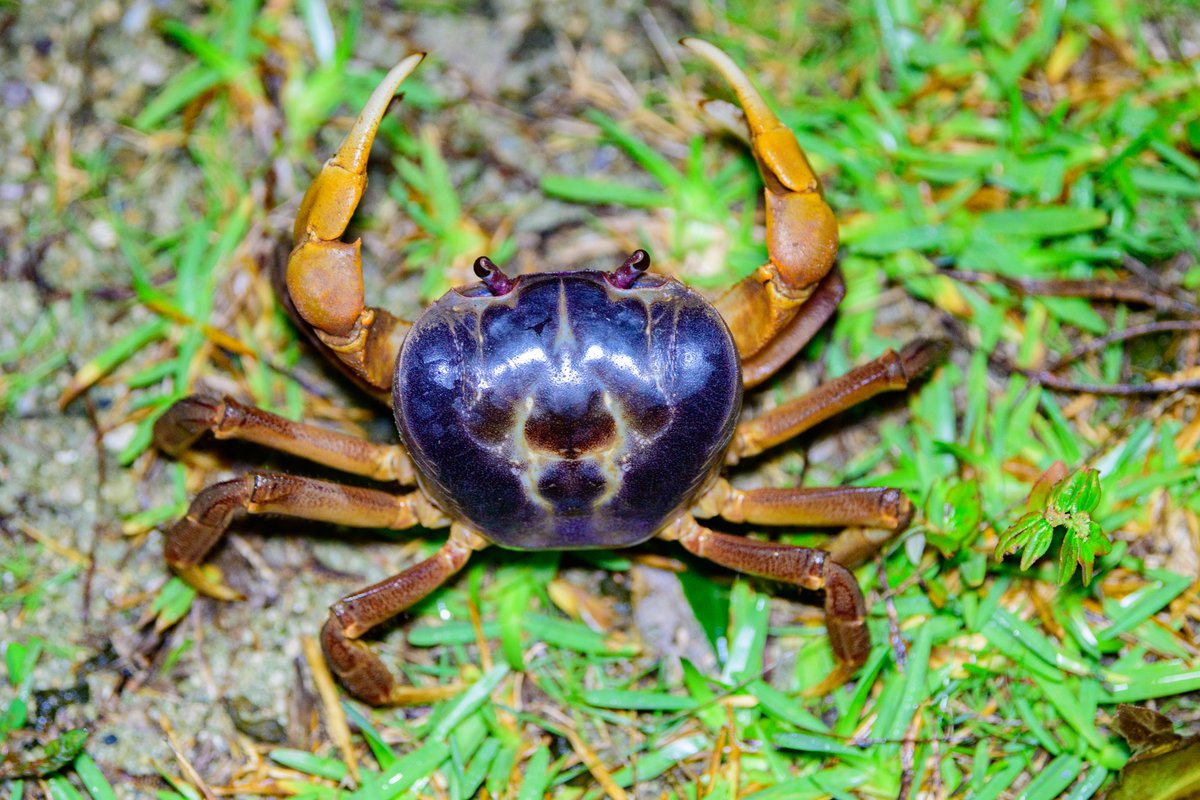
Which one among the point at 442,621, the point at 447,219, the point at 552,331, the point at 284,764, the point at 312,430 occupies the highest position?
the point at 552,331

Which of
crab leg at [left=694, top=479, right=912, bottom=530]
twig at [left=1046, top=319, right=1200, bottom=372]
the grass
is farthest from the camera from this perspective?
twig at [left=1046, top=319, right=1200, bottom=372]

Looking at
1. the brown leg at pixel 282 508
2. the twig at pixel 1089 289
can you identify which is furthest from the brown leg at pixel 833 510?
the twig at pixel 1089 289

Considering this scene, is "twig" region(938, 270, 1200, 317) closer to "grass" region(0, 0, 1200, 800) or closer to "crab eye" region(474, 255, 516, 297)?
"grass" region(0, 0, 1200, 800)

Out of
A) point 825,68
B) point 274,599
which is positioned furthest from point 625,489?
point 825,68

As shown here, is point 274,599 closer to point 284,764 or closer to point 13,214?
point 284,764

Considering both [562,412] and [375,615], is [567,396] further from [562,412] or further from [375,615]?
[375,615]

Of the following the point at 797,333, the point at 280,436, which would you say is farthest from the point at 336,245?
the point at 797,333

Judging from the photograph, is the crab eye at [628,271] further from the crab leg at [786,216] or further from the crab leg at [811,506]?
the crab leg at [811,506]

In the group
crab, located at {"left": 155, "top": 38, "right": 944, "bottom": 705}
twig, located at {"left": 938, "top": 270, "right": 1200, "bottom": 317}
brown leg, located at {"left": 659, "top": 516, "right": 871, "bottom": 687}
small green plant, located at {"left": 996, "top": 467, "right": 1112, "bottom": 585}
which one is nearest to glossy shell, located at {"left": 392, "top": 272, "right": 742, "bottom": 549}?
crab, located at {"left": 155, "top": 38, "right": 944, "bottom": 705}
